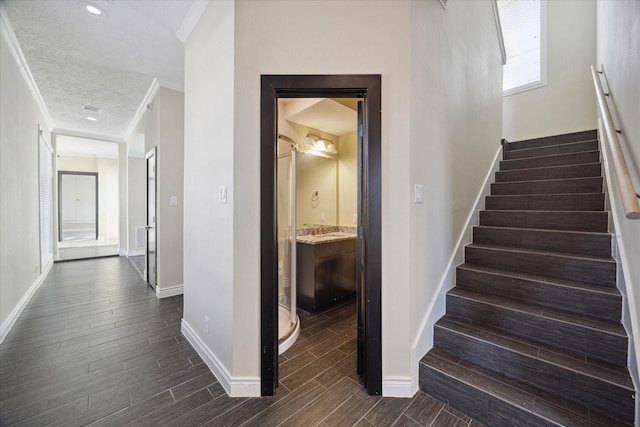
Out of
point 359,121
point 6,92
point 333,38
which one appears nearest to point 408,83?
point 359,121

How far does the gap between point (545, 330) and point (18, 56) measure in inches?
217

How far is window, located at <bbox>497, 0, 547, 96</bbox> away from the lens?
4348mm

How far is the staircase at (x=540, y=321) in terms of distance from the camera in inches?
55.6

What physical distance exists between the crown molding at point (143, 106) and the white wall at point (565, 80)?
18.9 ft

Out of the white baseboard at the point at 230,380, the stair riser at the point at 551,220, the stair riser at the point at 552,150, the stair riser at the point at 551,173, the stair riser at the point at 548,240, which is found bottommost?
the white baseboard at the point at 230,380

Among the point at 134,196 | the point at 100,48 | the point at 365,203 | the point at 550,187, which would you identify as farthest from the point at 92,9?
the point at 134,196

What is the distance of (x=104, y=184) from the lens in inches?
346

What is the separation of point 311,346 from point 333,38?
241 centimetres

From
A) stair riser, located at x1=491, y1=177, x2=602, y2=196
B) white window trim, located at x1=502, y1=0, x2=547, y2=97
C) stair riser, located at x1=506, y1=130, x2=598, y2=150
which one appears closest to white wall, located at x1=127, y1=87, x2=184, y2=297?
stair riser, located at x1=491, y1=177, x2=602, y2=196

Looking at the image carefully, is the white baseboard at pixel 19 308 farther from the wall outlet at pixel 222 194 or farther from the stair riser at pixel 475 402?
the stair riser at pixel 475 402

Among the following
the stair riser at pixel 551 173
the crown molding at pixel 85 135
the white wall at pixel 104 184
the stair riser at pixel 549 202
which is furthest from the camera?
the white wall at pixel 104 184

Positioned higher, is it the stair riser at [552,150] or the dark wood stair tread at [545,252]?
the stair riser at [552,150]

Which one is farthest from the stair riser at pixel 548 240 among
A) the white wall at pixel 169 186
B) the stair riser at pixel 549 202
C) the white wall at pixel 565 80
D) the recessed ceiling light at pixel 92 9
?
the recessed ceiling light at pixel 92 9

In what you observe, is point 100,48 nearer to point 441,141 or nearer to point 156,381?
point 156,381
